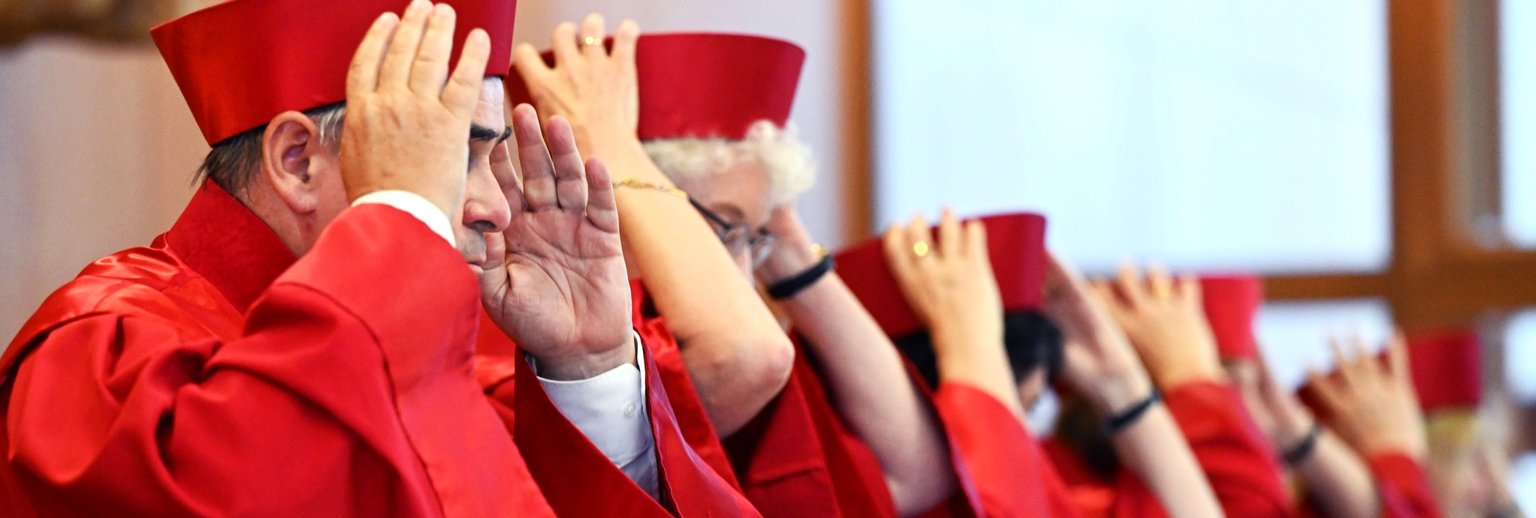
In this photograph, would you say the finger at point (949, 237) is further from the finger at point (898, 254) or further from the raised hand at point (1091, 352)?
the raised hand at point (1091, 352)

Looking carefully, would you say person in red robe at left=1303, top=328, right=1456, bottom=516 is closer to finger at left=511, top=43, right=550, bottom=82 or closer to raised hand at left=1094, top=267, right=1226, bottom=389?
raised hand at left=1094, top=267, right=1226, bottom=389

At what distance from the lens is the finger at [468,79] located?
126cm

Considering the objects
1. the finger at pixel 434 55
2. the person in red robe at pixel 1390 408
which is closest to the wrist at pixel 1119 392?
the person in red robe at pixel 1390 408

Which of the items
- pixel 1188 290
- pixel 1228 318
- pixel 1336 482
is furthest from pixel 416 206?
pixel 1336 482

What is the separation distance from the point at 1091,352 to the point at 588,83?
55.9 inches

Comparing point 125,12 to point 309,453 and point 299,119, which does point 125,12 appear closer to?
point 299,119

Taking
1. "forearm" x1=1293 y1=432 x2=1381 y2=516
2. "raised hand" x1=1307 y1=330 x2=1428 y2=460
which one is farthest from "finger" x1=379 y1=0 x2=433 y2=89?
"raised hand" x1=1307 y1=330 x2=1428 y2=460

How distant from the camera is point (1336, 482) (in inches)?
135

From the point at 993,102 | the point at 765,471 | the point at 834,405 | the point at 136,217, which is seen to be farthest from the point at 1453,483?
the point at 136,217

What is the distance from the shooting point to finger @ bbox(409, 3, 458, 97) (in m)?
1.26

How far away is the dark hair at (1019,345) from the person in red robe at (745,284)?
0.30 metres

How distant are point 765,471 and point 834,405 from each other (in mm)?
338

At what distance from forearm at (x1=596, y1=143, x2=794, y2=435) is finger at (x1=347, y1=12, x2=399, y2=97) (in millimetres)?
557

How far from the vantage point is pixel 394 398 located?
45.7 inches
